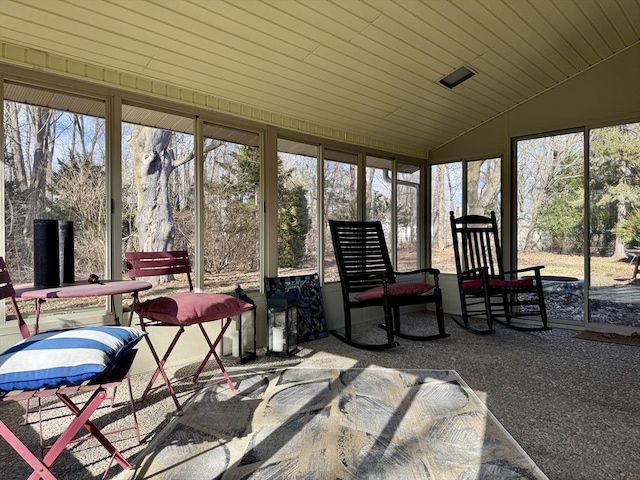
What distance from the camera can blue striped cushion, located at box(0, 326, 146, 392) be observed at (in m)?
1.34

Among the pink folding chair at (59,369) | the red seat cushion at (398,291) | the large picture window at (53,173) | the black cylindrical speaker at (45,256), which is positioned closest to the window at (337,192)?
the red seat cushion at (398,291)

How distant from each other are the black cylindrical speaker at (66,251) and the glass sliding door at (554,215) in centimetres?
464

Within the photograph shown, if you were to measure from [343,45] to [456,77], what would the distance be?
1.45 m

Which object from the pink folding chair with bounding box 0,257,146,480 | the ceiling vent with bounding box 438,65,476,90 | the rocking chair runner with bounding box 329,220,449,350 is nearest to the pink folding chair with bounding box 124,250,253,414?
the pink folding chair with bounding box 0,257,146,480

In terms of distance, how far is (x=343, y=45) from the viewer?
301cm

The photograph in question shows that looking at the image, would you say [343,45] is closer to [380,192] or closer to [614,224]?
[380,192]

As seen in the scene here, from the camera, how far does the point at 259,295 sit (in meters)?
3.81

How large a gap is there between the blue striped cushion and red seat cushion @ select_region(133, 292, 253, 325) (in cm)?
73

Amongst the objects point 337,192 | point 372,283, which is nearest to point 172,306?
point 372,283

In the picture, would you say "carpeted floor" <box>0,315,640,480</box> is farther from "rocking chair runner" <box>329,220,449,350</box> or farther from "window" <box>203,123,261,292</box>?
"window" <box>203,123,261,292</box>

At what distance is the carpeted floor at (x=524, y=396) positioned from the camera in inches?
73.0

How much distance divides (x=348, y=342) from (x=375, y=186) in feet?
7.06

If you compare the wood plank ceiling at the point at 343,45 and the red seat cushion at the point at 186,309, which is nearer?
the red seat cushion at the point at 186,309

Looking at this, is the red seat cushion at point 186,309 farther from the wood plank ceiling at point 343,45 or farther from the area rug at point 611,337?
the area rug at point 611,337
